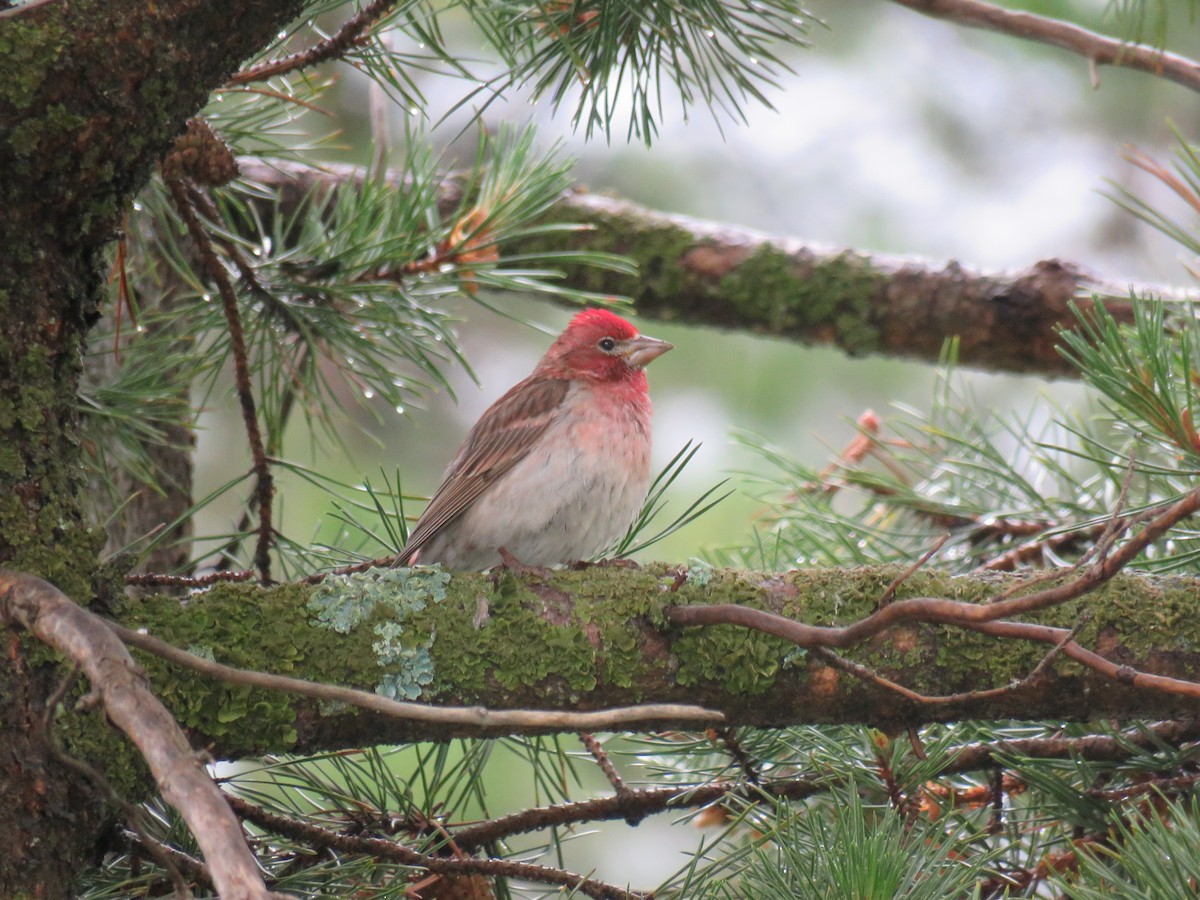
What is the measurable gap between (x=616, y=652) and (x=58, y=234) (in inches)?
56.2

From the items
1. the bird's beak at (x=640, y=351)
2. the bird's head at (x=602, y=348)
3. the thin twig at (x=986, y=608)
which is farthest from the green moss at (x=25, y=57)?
the bird's beak at (x=640, y=351)

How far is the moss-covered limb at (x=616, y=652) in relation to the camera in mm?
2508

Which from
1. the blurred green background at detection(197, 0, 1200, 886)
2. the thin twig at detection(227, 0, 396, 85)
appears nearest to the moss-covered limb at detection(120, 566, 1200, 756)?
the thin twig at detection(227, 0, 396, 85)

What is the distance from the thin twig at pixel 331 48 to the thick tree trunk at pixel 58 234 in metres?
0.47

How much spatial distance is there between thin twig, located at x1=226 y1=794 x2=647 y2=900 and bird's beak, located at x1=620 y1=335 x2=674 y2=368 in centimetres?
241

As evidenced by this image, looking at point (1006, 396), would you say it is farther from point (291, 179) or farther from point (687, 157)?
point (291, 179)

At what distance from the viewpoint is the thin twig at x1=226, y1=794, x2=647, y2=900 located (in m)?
2.58

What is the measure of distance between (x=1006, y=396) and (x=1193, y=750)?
8027mm

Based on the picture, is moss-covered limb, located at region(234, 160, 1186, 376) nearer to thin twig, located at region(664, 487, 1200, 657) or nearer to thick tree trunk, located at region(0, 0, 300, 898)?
thick tree trunk, located at region(0, 0, 300, 898)

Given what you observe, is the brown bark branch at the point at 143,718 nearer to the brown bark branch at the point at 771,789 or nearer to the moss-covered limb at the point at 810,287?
the brown bark branch at the point at 771,789

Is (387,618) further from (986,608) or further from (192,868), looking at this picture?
(986,608)

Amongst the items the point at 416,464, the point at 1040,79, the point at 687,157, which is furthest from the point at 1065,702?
the point at 1040,79

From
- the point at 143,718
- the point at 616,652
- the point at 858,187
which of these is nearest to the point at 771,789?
the point at 616,652

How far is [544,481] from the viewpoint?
Result: 402 cm
